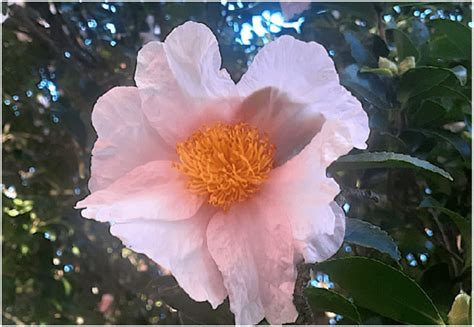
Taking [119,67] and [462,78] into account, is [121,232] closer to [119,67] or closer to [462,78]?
[462,78]

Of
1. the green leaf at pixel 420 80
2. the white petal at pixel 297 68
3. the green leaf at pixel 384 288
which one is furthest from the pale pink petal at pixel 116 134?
the green leaf at pixel 420 80

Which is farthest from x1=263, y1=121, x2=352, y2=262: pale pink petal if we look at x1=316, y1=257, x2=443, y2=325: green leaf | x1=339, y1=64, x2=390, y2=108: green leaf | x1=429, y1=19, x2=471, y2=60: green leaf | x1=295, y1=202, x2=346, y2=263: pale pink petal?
x1=429, y1=19, x2=471, y2=60: green leaf

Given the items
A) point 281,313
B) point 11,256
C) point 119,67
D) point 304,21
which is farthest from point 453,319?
point 11,256

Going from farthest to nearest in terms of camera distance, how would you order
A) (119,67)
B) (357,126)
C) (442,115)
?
1. (119,67)
2. (442,115)
3. (357,126)

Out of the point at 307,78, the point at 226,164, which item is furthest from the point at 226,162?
the point at 307,78

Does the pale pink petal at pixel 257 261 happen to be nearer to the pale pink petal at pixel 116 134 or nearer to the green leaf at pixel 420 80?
the pale pink petal at pixel 116 134

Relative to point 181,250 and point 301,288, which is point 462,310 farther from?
point 181,250

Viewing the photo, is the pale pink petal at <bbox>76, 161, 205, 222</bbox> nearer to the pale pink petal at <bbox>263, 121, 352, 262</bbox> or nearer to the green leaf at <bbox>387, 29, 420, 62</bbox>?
the pale pink petal at <bbox>263, 121, 352, 262</bbox>
